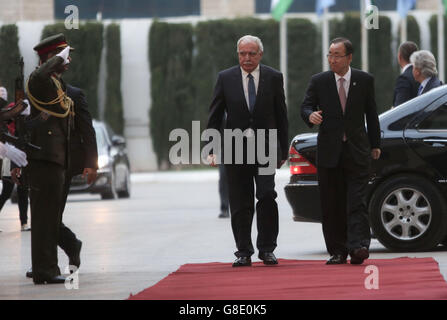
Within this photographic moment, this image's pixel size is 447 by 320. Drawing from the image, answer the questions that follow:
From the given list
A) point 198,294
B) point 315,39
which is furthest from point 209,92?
point 198,294

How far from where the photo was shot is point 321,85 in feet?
38.1

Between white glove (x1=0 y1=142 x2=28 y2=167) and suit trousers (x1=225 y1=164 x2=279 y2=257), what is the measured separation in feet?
6.62

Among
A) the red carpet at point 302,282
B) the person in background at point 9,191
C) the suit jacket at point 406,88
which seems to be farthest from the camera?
the person in background at point 9,191

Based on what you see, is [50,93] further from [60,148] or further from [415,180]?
[415,180]

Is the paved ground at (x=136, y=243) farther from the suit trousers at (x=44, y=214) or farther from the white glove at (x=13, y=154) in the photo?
the white glove at (x=13, y=154)

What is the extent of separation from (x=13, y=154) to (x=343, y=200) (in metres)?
2.99

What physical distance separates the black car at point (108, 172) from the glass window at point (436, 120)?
12.8m

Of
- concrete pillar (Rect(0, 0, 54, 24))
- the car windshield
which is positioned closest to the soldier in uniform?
the car windshield

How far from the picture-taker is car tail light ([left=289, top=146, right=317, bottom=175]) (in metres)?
13.3

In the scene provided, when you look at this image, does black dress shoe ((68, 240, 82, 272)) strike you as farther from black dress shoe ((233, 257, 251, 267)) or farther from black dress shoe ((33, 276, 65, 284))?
black dress shoe ((233, 257, 251, 267))

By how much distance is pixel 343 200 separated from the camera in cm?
1159

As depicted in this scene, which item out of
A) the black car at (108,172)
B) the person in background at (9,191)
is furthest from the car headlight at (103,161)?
the person in background at (9,191)

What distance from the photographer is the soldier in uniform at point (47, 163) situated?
10.5 m
